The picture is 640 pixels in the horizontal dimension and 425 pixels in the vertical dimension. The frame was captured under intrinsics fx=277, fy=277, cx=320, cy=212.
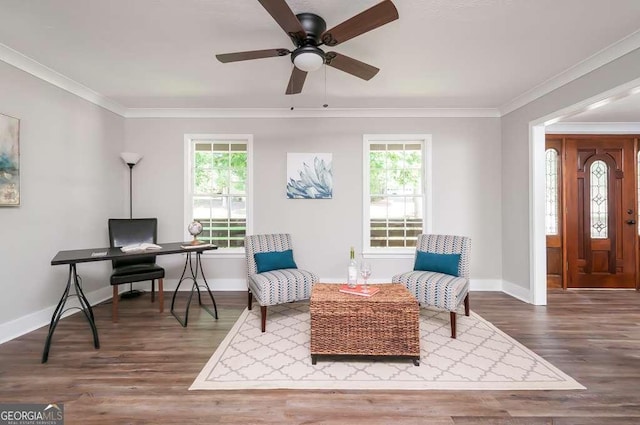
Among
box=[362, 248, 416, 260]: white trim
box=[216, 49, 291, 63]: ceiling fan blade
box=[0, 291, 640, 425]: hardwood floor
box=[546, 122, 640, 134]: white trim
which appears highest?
box=[546, 122, 640, 134]: white trim

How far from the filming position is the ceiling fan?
1591mm

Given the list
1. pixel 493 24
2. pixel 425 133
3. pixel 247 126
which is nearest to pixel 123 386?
pixel 247 126

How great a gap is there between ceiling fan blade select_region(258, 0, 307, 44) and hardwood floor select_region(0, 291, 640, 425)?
2.37 metres

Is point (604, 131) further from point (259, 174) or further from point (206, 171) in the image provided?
point (206, 171)

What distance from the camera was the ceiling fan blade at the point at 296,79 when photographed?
226 centimetres

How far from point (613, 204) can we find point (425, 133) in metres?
3.10

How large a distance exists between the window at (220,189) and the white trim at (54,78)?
1108mm

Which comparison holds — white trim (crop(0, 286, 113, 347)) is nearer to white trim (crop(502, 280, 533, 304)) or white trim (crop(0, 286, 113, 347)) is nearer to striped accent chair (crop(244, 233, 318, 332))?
striped accent chair (crop(244, 233, 318, 332))

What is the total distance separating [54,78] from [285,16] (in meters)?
A: 3.03

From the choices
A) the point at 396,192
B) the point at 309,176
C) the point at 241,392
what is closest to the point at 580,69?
the point at 396,192

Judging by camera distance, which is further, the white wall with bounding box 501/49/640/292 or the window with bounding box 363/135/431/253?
the window with bounding box 363/135/431/253

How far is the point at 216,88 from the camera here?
3.37 metres

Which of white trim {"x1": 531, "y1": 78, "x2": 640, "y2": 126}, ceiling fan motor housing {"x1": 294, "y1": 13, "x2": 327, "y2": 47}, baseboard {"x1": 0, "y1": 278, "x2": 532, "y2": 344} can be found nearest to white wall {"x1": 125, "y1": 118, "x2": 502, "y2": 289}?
baseboard {"x1": 0, "y1": 278, "x2": 532, "y2": 344}

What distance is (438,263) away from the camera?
3102 mm
